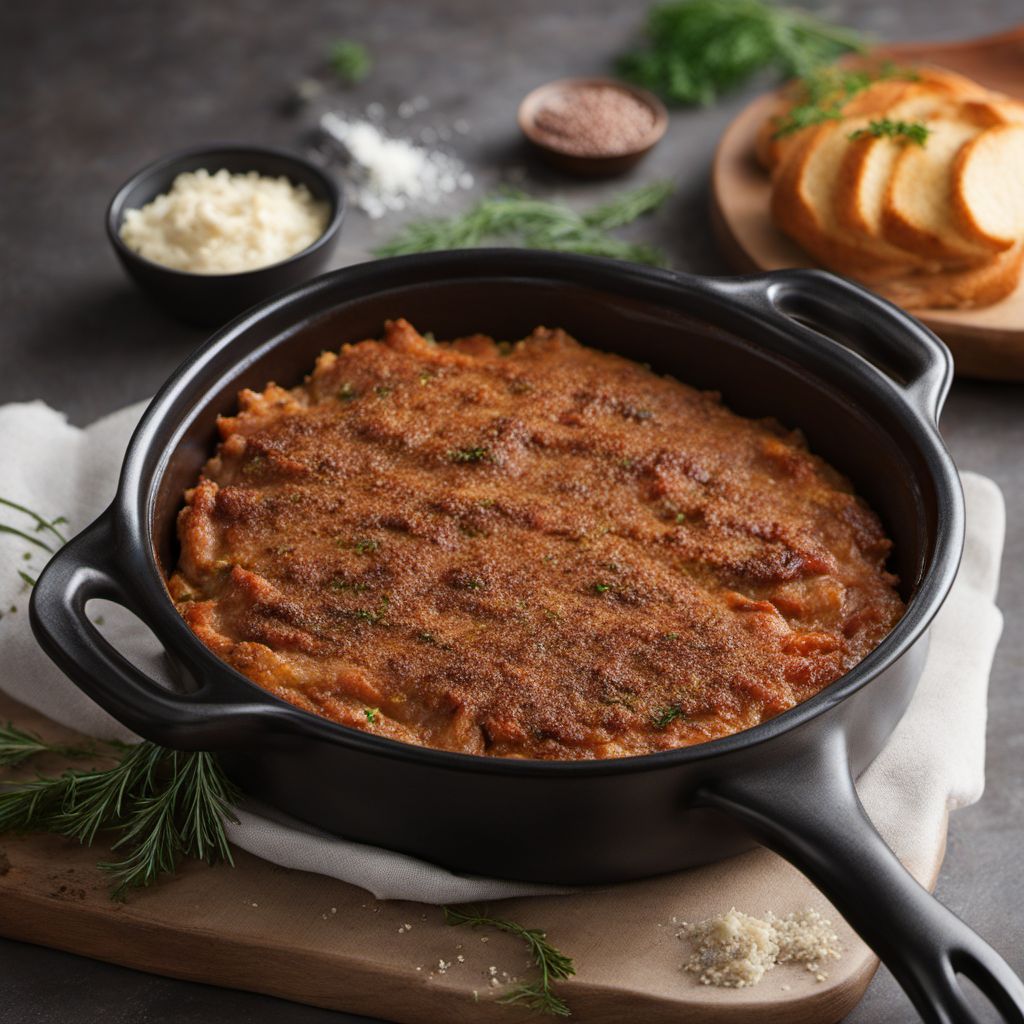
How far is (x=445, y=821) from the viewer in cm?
242

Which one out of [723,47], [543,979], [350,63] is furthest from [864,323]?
[350,63]

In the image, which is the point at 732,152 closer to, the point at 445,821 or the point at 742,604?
the point at 742,604

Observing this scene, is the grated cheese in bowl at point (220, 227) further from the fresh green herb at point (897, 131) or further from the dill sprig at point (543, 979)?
the dill sprig at point (543, 979)

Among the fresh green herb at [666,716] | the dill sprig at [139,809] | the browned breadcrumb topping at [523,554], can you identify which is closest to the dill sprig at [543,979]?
the browned breadcrumb topping at [523,554]

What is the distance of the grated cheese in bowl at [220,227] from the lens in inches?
163

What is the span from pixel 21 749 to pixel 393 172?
2712mm

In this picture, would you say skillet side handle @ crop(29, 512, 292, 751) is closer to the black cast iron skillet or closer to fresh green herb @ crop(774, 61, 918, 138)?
the black cast iron skillet

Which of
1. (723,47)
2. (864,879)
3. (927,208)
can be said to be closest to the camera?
(864,879)

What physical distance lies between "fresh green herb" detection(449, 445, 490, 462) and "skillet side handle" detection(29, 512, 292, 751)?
2.89 ft

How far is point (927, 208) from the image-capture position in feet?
12.8

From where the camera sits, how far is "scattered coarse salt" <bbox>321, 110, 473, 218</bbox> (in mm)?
4828

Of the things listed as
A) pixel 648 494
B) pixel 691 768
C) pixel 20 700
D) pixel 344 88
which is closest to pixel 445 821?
pixel 691 768

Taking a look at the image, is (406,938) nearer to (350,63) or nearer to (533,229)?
(533,229)

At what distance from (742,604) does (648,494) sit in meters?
0.39
